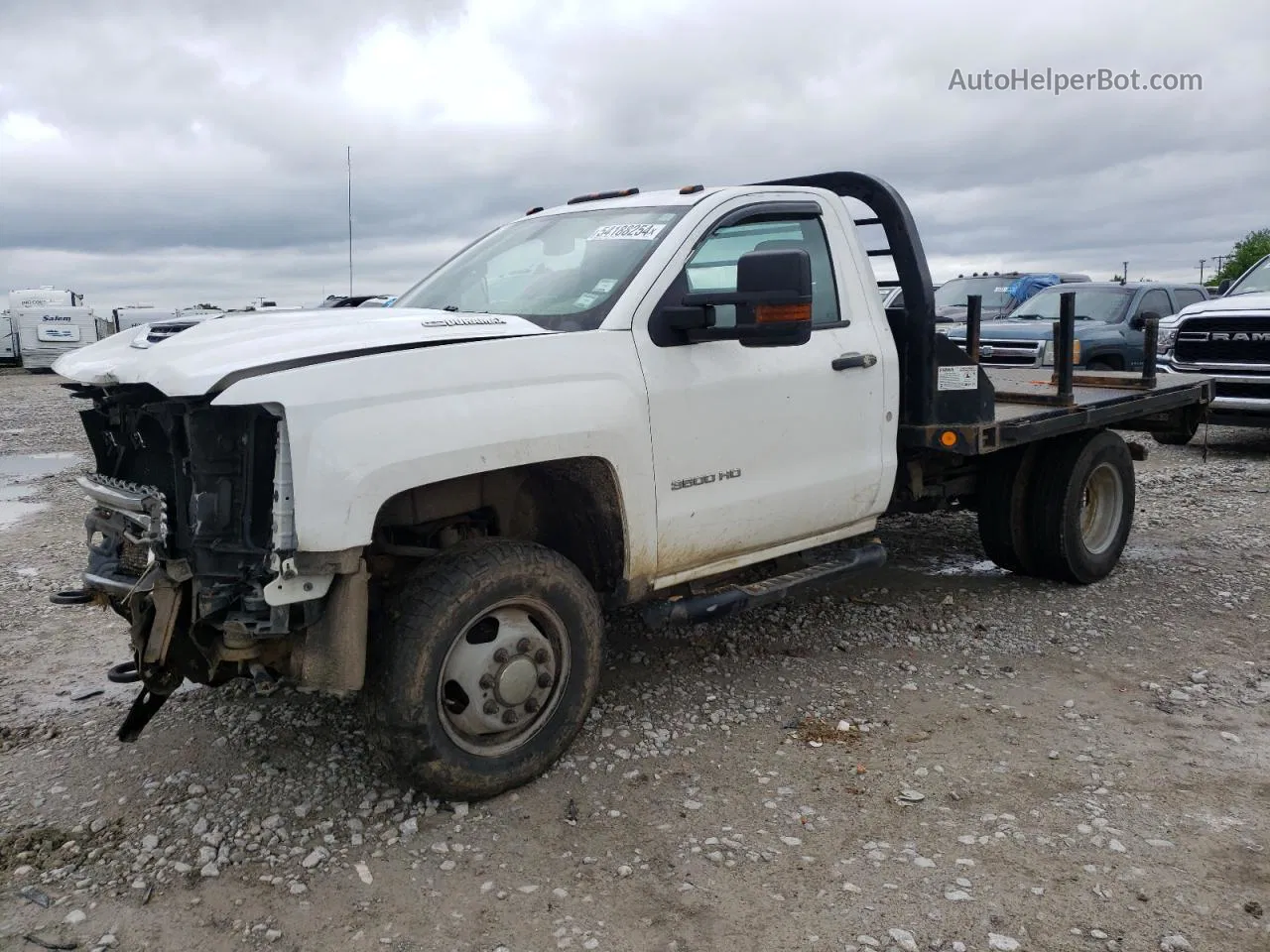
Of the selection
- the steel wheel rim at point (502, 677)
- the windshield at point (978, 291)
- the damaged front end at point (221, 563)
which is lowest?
the steel wheel rim at point (502, 677)

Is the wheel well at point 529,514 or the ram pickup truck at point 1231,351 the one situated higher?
the ram pickup truck at point 1231,351

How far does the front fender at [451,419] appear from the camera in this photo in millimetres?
3170

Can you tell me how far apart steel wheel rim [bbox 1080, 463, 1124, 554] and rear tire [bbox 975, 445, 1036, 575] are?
480mm

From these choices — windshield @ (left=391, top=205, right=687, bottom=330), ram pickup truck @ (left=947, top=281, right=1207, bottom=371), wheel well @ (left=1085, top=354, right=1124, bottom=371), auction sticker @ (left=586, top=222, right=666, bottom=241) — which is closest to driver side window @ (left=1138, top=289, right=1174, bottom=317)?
ram pickup truck @ (left=947, top=281, right=1207, bottom=371)

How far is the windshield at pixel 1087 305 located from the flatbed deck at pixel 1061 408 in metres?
6.01

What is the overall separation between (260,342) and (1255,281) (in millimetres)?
12085

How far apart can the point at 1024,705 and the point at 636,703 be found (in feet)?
5.39

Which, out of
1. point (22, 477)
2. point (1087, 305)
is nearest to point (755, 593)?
point (22, 477)

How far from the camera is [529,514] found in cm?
426

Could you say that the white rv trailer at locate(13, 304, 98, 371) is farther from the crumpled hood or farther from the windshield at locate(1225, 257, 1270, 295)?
the crumpled hood

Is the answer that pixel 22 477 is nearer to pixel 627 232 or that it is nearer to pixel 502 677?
pixel 627 232

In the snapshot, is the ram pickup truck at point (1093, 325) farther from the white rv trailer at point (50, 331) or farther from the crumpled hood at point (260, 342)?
the white rv trailer at point (50, 331)

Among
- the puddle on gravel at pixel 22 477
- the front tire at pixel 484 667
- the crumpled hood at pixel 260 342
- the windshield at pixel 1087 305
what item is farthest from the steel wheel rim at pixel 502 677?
the windshield at pixel 1087 305

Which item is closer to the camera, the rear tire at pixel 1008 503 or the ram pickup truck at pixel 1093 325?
the rear tire at pixel 1008 503
